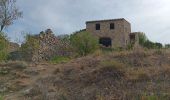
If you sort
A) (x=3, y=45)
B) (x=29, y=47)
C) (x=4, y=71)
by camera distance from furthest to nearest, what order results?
(x=29, y=47) < (x=3, y=45) < (x=4, y=71)

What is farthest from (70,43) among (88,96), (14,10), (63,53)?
(88,96)

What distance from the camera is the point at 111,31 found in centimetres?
4600

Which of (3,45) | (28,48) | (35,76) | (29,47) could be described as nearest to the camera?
(35,76)

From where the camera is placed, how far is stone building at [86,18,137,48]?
1777 inches

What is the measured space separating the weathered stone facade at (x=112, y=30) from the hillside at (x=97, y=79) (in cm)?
2703

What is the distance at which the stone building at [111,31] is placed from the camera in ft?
148

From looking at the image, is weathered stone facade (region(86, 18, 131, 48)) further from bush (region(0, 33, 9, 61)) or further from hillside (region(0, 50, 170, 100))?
hillside (region(0, 50, 170, 100))

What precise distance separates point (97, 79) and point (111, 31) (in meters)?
31.5

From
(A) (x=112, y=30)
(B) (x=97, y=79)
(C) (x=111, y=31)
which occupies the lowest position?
(B) (x=97, y=79)

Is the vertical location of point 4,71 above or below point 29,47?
below

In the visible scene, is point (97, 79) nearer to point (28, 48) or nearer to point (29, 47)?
point (28, 48)

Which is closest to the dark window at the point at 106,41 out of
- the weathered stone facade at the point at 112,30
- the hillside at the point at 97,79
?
the weathered stone facade at the point at 112,30

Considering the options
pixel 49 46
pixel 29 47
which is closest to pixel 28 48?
pixel 29 47

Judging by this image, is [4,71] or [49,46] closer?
[4,71]
